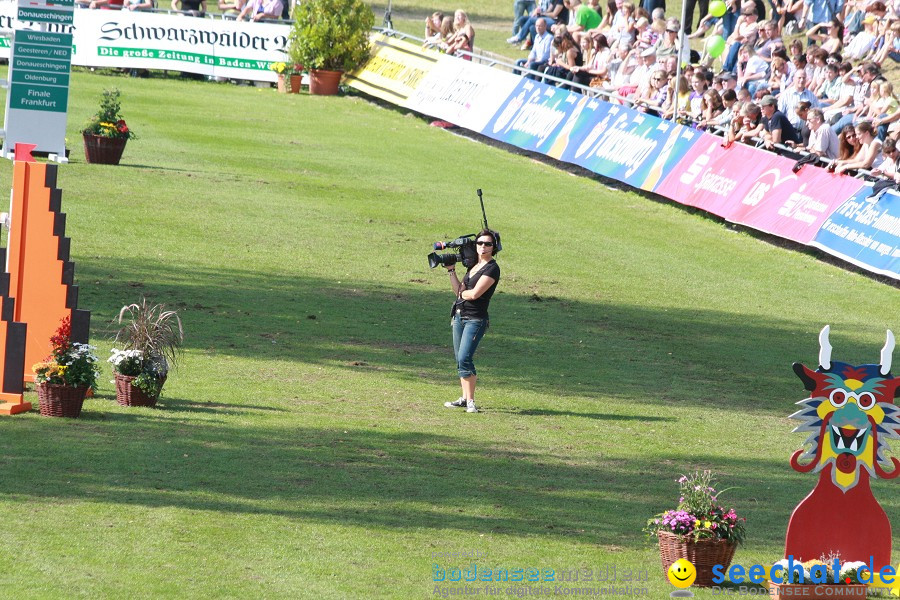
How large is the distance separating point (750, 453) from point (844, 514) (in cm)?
402

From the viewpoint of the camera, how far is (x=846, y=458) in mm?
9961

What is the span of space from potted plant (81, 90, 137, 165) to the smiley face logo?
804 inches

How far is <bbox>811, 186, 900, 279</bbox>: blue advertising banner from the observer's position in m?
23.1

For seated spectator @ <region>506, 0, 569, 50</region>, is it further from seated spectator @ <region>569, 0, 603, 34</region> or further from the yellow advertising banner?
the yellow advertising banner

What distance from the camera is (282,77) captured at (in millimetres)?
41625

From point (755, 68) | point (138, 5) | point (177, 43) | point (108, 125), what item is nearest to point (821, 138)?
point (755, 68)

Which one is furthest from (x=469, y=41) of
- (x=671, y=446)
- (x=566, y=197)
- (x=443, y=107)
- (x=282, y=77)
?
(x=671, y=446)

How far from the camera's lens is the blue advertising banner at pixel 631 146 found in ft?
95.7

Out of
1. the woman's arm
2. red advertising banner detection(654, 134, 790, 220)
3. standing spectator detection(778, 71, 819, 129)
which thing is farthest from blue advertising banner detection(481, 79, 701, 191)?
the woman's arm

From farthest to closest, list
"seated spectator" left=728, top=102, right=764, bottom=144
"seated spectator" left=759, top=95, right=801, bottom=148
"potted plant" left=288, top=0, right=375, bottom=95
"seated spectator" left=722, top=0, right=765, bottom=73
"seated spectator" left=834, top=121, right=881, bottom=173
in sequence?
"potted plant" left=288, top=0, right=375, bottom=95
"seated spectator" left=722, top=0, right=765, bottom=73
"seated spectator" left=728, top=102, right=764, bottom=144
"seated spectator" left=759, top=95, right=801, bottom=148
"seated spectator" left=834, top=121, right=881, bottom=173

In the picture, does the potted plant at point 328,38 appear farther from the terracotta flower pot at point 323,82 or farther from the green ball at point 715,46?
the green ball at point 715,46

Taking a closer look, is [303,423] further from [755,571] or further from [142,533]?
[755,571]

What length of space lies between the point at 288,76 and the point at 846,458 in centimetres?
3360

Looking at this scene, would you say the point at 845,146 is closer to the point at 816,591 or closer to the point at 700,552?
the point at 700,552
